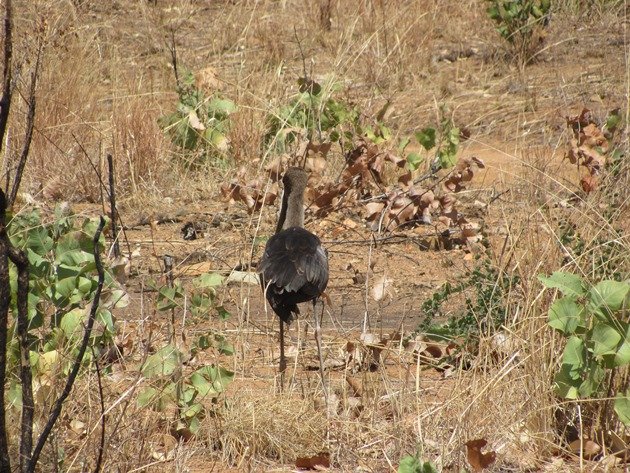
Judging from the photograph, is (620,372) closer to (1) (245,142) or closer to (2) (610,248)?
(2) (610,248)

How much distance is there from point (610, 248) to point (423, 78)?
7035mm

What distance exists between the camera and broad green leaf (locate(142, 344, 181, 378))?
397cm

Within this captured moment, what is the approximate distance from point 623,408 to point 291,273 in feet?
5.73

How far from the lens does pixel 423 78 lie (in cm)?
1170

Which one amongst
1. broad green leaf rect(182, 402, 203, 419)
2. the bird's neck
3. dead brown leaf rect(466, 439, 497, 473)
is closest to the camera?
dead brown leaf rect(466, 439, 497, 473)

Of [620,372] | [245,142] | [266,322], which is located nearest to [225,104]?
[245,142]

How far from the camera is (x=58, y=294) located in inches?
157

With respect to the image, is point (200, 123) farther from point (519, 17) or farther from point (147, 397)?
point (147, 397)

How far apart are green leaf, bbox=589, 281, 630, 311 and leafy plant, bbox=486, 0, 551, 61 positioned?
7.70 metres

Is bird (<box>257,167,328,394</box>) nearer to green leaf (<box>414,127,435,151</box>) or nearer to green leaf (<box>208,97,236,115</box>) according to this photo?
green leaf (<box>414,127,435,151</box>)

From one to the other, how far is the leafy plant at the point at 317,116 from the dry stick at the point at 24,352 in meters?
4.66

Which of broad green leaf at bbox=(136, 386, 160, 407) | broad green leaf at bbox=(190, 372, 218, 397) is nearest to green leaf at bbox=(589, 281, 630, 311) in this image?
broad green leaf at bbox=(190, 372, 218, 397)

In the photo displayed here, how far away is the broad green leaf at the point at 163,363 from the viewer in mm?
3967

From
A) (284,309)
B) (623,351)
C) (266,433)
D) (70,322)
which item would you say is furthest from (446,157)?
(70,322)
